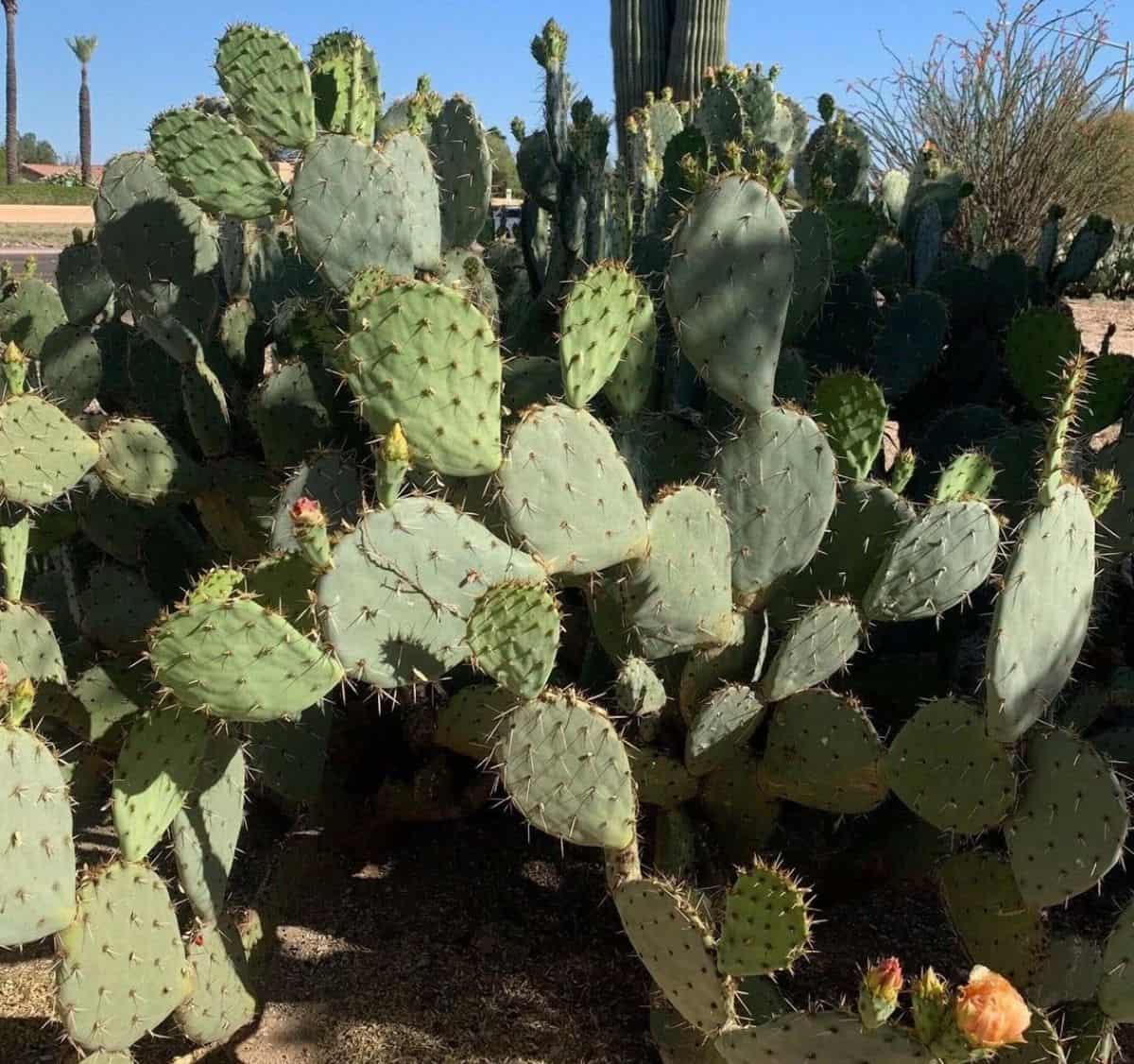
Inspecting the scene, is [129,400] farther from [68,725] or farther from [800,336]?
[800,336]

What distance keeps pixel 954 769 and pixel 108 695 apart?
5.84 ft

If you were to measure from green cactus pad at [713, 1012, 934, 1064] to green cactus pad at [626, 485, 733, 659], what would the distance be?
675mm

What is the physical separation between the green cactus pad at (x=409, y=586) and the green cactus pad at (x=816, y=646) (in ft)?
1.75

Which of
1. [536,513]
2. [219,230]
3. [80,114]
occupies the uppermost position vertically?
[80,114]

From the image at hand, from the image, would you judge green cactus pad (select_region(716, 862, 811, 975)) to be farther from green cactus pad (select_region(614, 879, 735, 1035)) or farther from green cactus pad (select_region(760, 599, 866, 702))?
green cactus pad (select_region(760, 599, 866, 702))

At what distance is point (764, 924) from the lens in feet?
5.62

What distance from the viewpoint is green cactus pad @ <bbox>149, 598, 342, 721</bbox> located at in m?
1.73

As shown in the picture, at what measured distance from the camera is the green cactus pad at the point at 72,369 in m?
2.98

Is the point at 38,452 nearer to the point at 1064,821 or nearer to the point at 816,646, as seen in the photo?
the point at 816,646

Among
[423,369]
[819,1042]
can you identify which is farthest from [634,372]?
[819,1042]

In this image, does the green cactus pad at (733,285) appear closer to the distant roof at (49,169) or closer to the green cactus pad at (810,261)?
the green cactus pad at (810,261)

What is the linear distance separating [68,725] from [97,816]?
1.17ft

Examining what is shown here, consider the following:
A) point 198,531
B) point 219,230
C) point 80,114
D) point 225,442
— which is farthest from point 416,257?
point 80,114

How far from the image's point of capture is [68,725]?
8.63 ft
